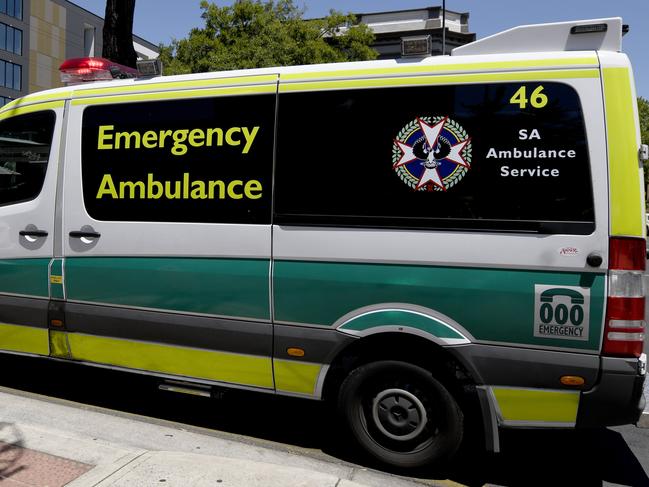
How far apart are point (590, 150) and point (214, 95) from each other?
232 cm

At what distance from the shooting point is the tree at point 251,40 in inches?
789

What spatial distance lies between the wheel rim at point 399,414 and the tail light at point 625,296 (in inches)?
44.3

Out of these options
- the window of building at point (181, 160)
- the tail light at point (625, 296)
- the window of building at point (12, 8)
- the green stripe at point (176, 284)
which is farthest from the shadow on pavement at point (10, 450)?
the window of building at point (12, 8)

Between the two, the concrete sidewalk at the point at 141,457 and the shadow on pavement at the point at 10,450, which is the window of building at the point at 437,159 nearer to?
the concrete sidewalk at the point at 141,457

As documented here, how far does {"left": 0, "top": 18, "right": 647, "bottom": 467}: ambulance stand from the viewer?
9.70ft

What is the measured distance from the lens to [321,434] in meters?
4.07

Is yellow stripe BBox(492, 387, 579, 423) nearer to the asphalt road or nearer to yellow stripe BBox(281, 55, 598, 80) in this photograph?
the asphalt road

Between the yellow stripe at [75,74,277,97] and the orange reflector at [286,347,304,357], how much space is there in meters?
1.72

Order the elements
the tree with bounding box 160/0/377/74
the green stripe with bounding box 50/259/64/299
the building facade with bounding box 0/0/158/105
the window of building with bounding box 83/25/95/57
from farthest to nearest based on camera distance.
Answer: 1. the window of building with bounding box 83/25/95/57
2. the building facade with bounding box 0/0/158/105
3. the tree with bounding box 160/0/377/74
4. the green stripe with bounding box 50/259/64/299

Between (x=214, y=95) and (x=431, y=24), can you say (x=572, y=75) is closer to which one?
(x=214, y=95)

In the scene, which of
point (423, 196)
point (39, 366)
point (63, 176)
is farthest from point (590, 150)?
point (39, 366)

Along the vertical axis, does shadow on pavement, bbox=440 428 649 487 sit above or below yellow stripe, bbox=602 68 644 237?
below

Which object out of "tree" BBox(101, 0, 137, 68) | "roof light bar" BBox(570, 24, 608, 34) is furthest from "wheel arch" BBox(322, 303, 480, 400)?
"tree" BBox(101, 0, 137, 68)

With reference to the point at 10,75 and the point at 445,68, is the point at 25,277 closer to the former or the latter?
the point at 445,68
